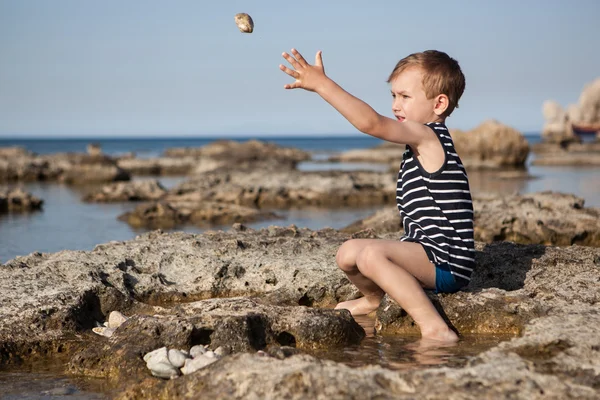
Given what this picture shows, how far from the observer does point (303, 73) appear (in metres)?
3.79

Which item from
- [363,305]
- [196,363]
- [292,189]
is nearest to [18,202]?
[292,189]

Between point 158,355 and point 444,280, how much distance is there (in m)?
1.65

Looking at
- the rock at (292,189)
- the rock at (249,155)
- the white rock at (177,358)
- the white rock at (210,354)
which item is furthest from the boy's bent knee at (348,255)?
the rock at (249,155)

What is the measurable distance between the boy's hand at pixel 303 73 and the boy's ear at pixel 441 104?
2.81 feet

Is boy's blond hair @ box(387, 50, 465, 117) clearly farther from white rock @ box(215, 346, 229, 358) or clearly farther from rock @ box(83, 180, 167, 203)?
rock @ box(83, 180, 167, 203)

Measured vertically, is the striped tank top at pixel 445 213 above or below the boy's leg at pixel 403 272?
above

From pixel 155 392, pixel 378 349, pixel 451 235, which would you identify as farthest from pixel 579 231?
pixel 155 392

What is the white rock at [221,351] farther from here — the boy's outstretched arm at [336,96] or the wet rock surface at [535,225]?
the wet rock surface at [535,225]

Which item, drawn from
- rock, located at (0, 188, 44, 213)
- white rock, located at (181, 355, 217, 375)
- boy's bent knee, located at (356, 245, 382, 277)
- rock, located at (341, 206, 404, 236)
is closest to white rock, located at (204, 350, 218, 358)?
white rock, located at (181, 355, 217, 375)

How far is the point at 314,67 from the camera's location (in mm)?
3807

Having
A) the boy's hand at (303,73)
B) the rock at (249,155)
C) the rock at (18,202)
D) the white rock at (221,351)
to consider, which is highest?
the boy's hand at (303,73)

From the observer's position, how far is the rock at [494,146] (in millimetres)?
30250

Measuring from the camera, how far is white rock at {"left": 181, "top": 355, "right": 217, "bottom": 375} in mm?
3371

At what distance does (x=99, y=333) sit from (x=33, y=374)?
0.63 metres
